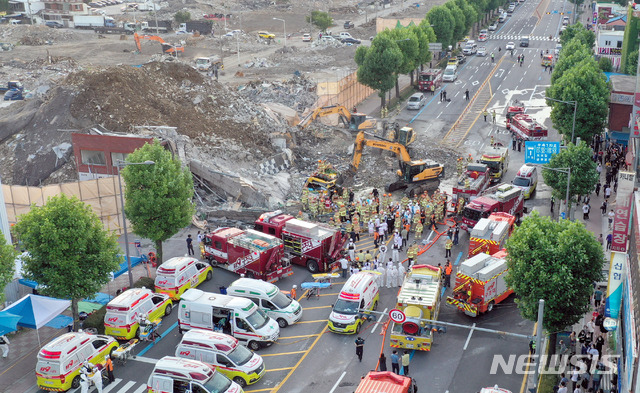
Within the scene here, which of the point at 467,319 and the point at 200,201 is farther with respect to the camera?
the point at 200,201

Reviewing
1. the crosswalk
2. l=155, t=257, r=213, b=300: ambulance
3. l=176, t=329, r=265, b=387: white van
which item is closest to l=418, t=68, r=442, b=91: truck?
l=155, t=257, r=213, b=300: ambulance

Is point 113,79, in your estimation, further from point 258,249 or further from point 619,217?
point 619,217

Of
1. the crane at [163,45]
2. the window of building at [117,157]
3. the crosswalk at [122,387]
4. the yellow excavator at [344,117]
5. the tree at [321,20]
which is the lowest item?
the crosswalk at [122,387]

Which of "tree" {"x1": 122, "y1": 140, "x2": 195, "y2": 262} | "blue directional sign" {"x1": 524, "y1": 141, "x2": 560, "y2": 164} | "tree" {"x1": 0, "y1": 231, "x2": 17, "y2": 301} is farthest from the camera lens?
"blue directional sign" {"x1": 524, "y1": 141, "x2": 560, "y2": 164}

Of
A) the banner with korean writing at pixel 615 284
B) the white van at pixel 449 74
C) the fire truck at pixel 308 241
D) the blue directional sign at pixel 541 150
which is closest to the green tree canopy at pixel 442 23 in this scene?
the white van at pixel 449 74

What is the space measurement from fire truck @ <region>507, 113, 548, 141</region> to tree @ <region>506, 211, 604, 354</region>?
3455cm

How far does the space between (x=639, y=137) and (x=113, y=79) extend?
39.8 metres

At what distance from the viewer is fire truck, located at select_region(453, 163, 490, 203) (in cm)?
4797

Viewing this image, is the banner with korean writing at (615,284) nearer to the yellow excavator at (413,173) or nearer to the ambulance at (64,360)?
the yellow excavator at (413,173)

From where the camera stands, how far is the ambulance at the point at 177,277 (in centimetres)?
3653

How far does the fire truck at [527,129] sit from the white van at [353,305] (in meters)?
33.8

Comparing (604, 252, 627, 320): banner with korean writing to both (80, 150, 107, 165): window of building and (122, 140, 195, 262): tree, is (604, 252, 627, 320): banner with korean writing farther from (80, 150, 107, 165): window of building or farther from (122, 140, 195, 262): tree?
(80, 150, 107, 165): window of building

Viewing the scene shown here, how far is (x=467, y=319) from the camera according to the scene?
34.4 m

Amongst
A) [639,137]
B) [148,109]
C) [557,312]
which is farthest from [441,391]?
[148,109]
